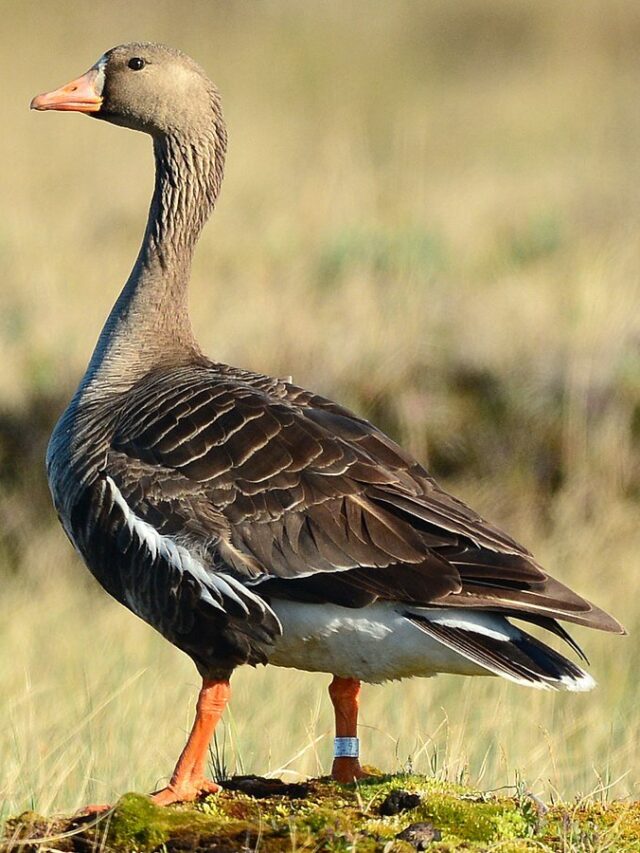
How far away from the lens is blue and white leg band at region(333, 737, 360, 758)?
16.4 feet

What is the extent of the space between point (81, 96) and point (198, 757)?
3.32m

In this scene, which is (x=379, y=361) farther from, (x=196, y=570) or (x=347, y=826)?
(x=347, y=826)

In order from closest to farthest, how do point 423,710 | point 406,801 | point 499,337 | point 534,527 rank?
point 406,801
point 423,710
point 534,527
point 499,337

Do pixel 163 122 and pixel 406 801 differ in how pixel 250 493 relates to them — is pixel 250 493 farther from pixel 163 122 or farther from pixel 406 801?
pixel 163 122

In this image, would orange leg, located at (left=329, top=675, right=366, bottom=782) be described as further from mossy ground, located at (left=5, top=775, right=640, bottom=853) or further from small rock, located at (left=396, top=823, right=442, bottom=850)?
small rock, located at (left=396, top=823, right=442, bottom=850)

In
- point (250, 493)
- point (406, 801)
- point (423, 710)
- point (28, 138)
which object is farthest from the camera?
point (28, 138)

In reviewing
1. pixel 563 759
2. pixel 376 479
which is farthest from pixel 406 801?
pixel 563 759

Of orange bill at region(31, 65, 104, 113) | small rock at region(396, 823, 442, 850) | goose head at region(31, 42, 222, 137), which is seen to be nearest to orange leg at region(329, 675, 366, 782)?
small rock at region(396, 823, 442, 850)

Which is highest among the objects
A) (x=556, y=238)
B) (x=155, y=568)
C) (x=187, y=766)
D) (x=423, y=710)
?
(x=556, y=238)

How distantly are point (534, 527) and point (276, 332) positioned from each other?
2.80 m

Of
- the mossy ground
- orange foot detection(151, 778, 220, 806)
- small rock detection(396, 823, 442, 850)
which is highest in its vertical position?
small rock detection(396, 823, 442, 850)

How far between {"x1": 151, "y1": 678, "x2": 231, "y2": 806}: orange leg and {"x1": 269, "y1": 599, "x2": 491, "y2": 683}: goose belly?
262 millimetres

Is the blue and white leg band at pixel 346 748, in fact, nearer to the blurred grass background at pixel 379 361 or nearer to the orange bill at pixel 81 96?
the blurred grass background at pixel 379 361

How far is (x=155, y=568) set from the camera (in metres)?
5.09
